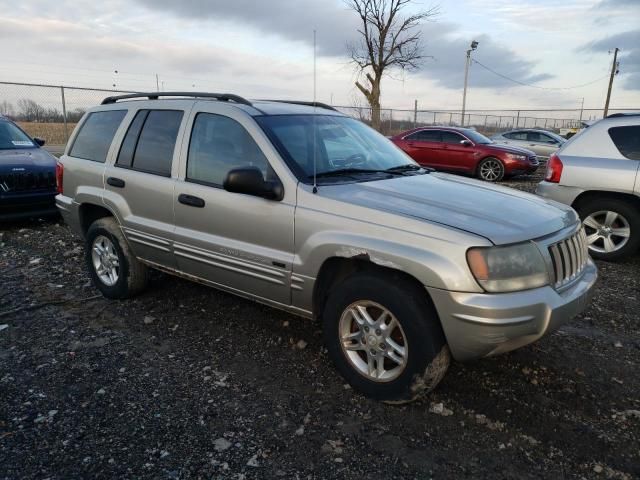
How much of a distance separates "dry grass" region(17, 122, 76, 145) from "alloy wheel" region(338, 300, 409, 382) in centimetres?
1796

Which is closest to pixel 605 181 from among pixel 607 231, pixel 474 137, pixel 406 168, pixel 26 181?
pixel 607 231

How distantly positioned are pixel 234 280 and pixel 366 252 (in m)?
1.22

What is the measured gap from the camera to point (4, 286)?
5125 millimetres

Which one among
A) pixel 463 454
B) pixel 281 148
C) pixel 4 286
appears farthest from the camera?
pixel 4 286

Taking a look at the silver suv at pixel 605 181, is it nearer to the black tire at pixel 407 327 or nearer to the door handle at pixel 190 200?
the black tire at pixel 407 327

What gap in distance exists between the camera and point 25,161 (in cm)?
743

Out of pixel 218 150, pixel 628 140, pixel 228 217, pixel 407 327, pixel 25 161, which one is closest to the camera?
pixel 407 327

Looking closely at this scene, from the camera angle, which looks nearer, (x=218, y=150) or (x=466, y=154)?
(x=218, y=150)

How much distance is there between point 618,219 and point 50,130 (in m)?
18.6

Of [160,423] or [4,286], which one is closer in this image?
[160,423]

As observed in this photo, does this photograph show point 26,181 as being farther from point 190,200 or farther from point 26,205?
point 190,200

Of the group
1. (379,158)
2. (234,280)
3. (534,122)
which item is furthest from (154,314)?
(534,122)

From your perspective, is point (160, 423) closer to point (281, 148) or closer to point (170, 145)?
point (281, 148)

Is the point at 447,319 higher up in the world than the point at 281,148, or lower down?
lower down
